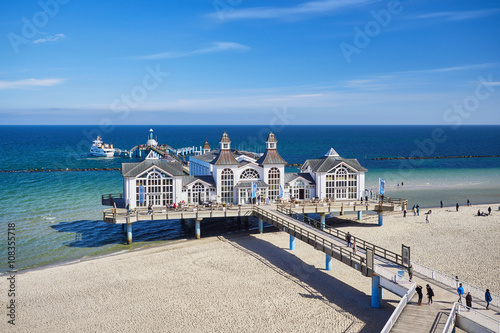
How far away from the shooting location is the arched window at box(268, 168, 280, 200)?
4109cm

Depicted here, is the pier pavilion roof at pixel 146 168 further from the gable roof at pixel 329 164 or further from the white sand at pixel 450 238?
the white sand at pixel 450 238

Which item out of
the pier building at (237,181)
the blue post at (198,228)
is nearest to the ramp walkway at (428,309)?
the blue post at (198,228)

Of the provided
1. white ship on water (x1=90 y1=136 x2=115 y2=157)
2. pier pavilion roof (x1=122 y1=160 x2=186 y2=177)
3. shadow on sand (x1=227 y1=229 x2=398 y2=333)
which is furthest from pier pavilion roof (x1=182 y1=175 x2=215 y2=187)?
white ship on water (x1=90 y1=136 x2=115 y2=157)

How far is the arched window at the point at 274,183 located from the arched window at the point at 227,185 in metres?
3.43

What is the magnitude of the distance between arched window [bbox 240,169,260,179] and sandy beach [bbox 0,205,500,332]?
21.0ft

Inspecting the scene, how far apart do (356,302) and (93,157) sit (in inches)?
3401

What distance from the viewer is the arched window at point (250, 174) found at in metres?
40.8

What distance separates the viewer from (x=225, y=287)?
25.5 metres

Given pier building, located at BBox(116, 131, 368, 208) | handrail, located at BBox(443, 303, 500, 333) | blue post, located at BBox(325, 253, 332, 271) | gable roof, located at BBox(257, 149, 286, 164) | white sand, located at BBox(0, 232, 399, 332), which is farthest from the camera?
gable roof, located at BBox(257, 149, 286, 164)

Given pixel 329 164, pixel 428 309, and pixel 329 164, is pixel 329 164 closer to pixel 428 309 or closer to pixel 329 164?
pixel 329 164

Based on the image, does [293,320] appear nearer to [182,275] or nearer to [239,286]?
[239,286]

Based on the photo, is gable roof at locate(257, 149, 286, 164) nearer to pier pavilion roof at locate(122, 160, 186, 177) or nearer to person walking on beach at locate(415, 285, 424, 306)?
pier pavilion roof at locate(122, 160, 186, 177)

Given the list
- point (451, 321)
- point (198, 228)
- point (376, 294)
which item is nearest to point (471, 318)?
point (451, 321)

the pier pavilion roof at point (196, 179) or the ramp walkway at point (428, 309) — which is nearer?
the ramp walkway at point (428, 309)
